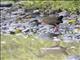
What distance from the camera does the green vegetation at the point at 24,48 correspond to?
6.73 feet

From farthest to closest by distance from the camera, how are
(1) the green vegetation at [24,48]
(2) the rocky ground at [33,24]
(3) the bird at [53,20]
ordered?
(3) the bird at [53,20]
(2) the rocky ground at [33,24]
(1) the green vegetation at [24,48]

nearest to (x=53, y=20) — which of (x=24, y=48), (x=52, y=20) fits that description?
(x=52, y=20)

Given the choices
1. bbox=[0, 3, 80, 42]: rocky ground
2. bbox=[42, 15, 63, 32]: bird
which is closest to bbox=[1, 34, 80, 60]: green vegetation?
bbox=[0, 3, 80, 42]: rocky ground

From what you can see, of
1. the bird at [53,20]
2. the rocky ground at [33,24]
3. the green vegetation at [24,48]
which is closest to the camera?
the green vegetation at [24,48]

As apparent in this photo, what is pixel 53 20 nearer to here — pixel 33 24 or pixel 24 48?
pixel 33 24

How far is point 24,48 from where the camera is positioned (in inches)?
86.6

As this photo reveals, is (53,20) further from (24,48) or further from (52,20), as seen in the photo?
(24,48)

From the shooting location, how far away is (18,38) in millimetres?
2340

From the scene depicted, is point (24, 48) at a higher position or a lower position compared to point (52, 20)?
lower

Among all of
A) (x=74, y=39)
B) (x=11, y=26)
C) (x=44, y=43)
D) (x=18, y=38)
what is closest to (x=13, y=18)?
(x=11, y=26)

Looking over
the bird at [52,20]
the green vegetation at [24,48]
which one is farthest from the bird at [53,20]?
the green vegetation at [24,48]

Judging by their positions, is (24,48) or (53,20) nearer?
(24,48)

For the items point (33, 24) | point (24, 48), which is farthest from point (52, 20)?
point (24, 48)

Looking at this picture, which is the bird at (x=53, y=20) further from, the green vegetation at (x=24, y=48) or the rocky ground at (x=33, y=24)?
the green vegetation at (x=24, y=48)
